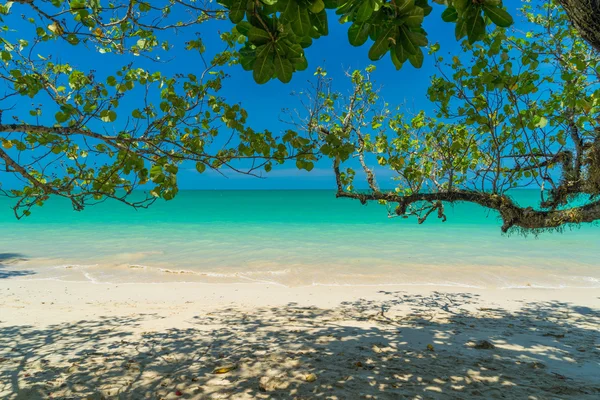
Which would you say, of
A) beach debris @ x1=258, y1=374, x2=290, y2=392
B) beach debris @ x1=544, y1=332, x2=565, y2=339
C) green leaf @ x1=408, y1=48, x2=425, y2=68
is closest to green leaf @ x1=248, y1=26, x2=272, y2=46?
Result: green leaf @ x1=408, y1=48, x2=425, y2=68

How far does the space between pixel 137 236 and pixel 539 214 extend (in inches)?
761

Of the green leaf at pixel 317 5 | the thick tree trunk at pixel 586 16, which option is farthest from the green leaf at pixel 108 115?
the thick tree trunk at pixel 586 16

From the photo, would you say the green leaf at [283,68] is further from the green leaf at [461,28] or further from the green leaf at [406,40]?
the green leaf at [461,28]

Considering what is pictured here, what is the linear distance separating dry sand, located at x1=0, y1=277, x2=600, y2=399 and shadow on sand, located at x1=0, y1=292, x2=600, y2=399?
0.7 inches

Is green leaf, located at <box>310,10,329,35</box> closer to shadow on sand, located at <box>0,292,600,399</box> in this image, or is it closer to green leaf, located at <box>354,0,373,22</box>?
green leaf, located at <box>354,0,373,22</box>

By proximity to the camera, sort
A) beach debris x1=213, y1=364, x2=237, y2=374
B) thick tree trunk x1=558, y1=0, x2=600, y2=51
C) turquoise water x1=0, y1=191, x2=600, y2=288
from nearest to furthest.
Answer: thick tree trunk x1=558, y1=0, x2=600, y2=51, beach debris x1=213, y1=364, x2=237, y2=374, turquoise water x1=0, y1=191, x2=600, y2=288

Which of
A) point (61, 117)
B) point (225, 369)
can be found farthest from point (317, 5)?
point (225, 369)

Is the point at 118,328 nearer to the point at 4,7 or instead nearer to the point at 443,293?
the point at 4,7

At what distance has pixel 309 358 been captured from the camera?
396 centimetres

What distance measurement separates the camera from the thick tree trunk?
2.03 metres

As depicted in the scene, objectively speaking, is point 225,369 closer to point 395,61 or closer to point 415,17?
point 395,61

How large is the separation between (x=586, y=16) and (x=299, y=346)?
13.6 ft

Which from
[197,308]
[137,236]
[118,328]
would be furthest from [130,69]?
[137,236]

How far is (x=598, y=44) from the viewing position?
7.00ft
